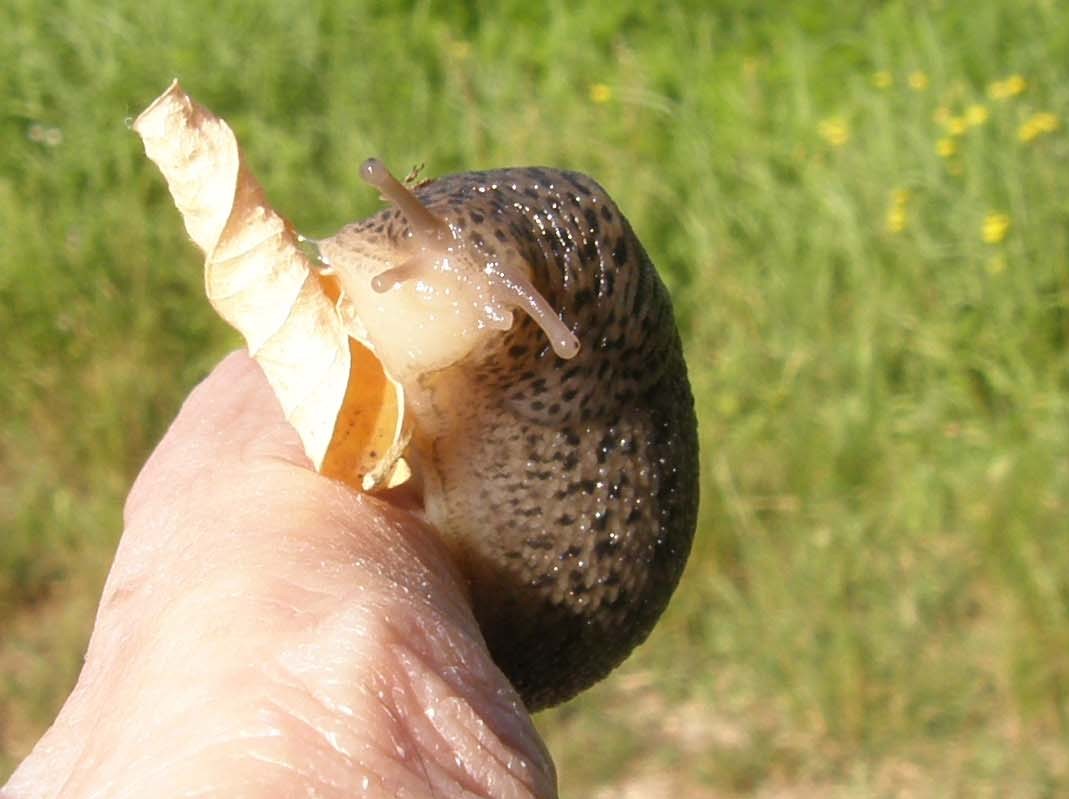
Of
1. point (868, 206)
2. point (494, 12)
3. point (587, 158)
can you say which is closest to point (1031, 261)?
point (868, 206)

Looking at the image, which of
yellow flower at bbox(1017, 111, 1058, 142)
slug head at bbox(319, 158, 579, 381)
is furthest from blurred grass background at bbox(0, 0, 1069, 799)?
slug head at bbox(319, 158, 579, 381)

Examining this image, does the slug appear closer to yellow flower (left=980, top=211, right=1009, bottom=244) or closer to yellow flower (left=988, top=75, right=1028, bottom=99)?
yellow flower (left=980, top=211, right=1009, bottom=244)

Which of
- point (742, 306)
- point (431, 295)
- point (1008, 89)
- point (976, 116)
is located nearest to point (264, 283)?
point (431, 295)

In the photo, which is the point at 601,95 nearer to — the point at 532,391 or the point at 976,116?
the point at 976,116

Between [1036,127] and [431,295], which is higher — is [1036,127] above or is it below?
below

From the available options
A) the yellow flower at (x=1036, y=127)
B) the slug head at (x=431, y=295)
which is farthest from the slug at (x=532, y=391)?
the yellow flower at (x=1036, y=127)

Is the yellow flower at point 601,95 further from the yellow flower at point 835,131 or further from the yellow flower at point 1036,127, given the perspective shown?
the yellow flower at point 1036,127
